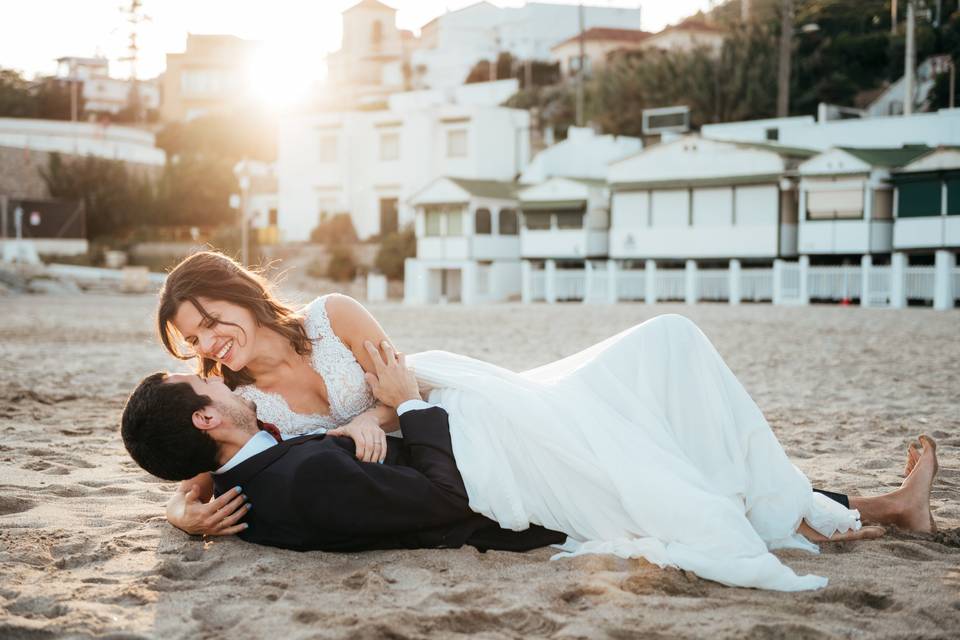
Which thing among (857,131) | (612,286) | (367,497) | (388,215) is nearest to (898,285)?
(857,131)

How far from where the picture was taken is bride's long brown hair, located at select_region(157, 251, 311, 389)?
3.61m

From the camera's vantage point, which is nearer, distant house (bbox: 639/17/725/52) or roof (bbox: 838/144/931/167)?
roof (bbox: 838/144/931/167)

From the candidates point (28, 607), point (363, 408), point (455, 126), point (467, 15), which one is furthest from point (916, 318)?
point (467, 15)

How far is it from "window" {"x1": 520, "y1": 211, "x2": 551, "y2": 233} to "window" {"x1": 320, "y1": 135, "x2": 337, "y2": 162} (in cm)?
1342

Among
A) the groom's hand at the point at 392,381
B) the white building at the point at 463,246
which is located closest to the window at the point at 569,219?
the white building at the point at 463,246

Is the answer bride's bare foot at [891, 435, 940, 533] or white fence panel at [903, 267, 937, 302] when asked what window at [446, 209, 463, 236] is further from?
bride's bare foot at [891, 435, 940, 533]

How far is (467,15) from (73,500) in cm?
6192

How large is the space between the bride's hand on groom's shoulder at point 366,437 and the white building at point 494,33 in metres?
A: 57.3

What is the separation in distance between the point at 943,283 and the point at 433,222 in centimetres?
1959

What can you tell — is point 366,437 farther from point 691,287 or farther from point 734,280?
point 691,287

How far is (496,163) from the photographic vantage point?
42750 mm

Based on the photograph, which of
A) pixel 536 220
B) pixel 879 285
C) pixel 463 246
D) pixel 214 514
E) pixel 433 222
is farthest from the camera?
pixel 433 222

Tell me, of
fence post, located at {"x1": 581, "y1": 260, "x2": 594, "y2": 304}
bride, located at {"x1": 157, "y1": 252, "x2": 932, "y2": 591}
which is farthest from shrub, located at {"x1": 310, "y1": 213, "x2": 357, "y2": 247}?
bride, located at {"x1": 157, "y1": 252, "x2": 932, "y2": 591}

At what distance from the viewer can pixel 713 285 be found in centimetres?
2994
